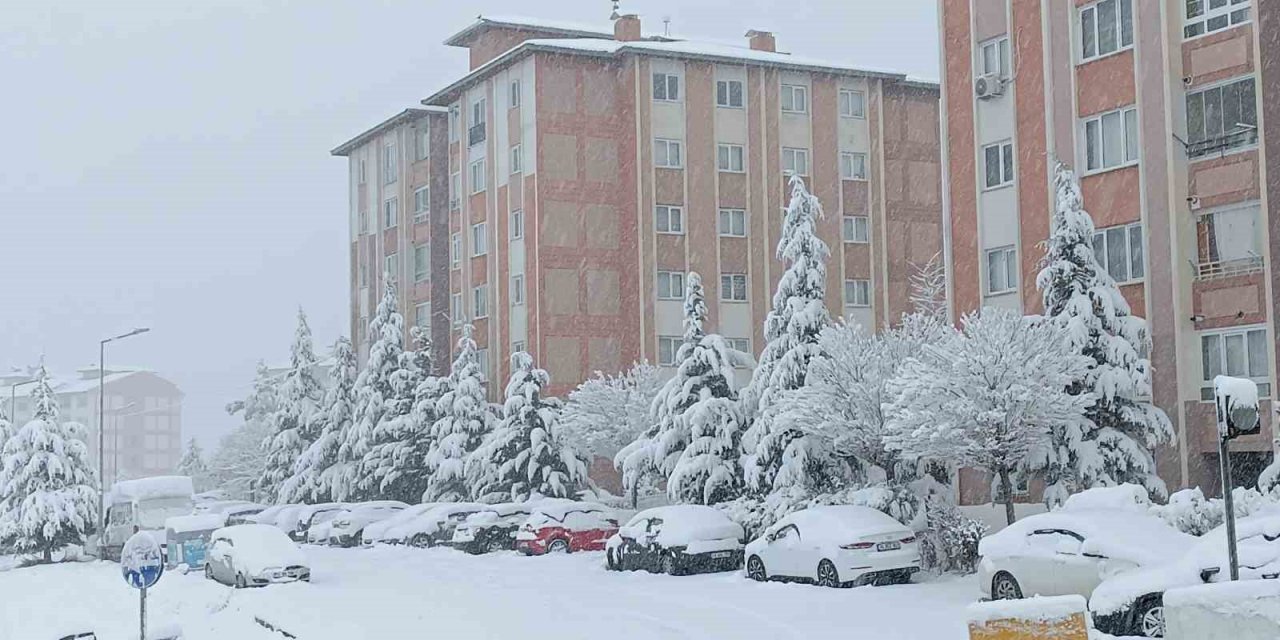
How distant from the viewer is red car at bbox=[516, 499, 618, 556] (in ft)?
130

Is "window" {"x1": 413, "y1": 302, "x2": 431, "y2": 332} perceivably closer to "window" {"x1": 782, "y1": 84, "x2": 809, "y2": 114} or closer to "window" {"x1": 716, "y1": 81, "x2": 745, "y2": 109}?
"window" {"x1": 716, "y1": 81, "x2": 745, "y2": 109}

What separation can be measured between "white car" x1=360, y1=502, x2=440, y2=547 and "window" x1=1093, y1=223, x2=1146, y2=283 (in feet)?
70.8

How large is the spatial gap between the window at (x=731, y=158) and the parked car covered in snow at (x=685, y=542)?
2862cm

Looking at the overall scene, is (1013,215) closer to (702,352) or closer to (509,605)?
(702,352)

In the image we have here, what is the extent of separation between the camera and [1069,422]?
93.8ft

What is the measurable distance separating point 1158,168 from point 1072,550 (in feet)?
55.7

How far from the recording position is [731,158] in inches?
2339

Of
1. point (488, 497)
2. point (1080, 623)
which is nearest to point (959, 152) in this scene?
point (488, 497)

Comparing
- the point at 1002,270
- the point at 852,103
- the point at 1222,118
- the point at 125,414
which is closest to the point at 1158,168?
the point at 1222,118

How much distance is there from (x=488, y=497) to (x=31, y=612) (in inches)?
719

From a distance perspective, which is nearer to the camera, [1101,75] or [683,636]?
[683,636]

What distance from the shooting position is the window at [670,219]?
58.2 meters

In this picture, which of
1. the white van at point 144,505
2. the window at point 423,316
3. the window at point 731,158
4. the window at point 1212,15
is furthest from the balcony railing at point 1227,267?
the window at point 423,316

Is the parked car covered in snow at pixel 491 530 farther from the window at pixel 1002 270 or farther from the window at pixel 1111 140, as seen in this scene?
the window at pixel 1111 140
